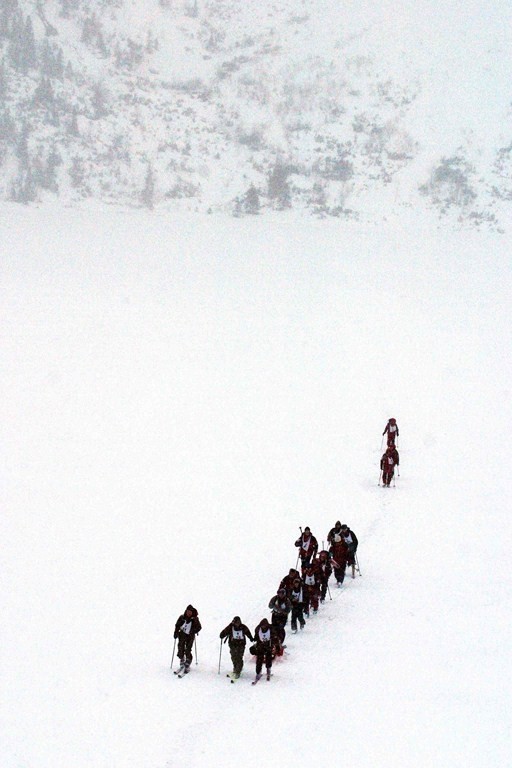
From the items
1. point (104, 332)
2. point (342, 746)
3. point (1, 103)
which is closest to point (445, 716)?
point (342, 746)

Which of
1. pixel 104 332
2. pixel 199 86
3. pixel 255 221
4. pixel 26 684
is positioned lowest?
pixel 26 684

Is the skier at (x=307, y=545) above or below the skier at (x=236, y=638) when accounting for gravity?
above

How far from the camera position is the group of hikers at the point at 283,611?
492 inches

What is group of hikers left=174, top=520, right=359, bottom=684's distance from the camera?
1250 centimetres

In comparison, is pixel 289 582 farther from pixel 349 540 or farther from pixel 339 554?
pixel 349 540

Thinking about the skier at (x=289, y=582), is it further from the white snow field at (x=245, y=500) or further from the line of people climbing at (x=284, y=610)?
the white snow field at (x=245, y=500)

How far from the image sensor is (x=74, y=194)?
72688mm

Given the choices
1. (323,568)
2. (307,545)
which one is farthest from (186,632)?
(307,545)

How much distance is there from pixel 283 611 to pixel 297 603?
2.46 ft

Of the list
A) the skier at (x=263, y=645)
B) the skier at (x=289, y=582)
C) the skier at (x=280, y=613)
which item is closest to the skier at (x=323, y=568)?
the skier at (x=289, y=582)

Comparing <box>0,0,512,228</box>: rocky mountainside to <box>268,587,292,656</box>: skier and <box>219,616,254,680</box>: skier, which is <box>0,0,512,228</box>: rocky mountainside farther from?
<box>219,616,254,680</box>: skier

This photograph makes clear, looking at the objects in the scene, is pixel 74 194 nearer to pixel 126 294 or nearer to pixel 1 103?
pixel 1 103

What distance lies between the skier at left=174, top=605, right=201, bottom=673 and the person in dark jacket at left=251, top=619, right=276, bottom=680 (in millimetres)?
1033

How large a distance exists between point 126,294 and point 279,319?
1049cm
